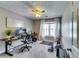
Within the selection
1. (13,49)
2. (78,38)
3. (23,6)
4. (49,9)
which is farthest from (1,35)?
(78,38)

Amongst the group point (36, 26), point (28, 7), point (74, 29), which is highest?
point (28, 7)

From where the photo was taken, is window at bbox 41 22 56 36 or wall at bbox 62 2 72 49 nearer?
wall at bbox 62 2 72 49

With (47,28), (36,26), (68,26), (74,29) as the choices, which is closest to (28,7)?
(36,26)

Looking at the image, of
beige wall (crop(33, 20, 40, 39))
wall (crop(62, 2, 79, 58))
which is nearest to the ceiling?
beige wall (crop(33, 20, 40, 39))

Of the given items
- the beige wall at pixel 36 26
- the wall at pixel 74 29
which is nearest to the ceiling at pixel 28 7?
the beige wall at pixel 36 26

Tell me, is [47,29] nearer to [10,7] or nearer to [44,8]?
[44,8]

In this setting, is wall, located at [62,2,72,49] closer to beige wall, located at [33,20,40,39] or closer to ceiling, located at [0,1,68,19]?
ceiling, located at [0,1,68,19]

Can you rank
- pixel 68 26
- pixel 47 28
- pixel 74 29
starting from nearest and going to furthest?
pixel 74 29 < pixel 68 26 < pixel 47 28

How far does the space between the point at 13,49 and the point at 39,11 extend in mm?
1628

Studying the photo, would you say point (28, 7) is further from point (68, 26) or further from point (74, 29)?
point (74, 29)

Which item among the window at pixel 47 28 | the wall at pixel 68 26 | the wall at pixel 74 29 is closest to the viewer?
the wall at pixel 74 29

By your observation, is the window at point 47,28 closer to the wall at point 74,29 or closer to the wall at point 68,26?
the wall at point 68,26

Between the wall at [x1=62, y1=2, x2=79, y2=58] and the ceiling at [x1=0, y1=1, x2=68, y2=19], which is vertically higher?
the ceiling at [x1=0, y1=1, x2=68, y2=19]

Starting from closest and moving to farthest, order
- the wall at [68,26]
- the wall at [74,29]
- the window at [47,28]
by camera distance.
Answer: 1. the wall at [74,29]
2. the wall at [68,26]
3. the window at [47,28]
